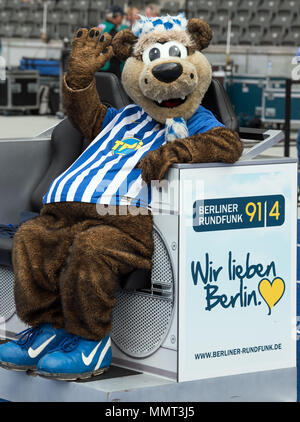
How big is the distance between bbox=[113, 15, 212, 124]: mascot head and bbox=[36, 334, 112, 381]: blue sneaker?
78 centimetres

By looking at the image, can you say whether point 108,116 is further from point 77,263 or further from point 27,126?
point 27,126

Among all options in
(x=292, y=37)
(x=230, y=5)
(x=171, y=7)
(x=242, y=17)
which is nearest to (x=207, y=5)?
(x=230, y=5)

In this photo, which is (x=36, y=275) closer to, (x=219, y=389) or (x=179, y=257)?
(x=179, y=257)

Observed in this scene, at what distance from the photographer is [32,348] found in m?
2.78

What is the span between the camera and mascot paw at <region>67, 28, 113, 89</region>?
10.0 feet

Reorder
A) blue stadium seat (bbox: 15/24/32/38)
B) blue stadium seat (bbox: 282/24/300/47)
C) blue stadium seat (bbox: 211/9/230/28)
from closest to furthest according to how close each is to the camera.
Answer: blue stadium seat (bbox: 282/24/300/47)
blue stadium seat (bbox: 211/9/230/28)
blue stadium seat (bbox: 15/24/32/38)

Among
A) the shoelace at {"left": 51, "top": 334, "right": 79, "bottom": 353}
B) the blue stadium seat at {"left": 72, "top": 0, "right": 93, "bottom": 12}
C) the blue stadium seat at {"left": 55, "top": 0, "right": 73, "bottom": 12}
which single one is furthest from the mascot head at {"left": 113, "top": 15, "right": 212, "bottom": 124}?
the blue stadium seat at {"left": 55, "top": 0, "right": 73, "bottom": 12}

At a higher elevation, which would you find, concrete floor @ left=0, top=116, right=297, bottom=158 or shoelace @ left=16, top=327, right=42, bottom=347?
shoelace @ left=16, top=327, right=42, bottom=347

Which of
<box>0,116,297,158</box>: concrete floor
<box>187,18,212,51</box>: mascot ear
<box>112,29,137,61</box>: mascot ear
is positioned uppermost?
<box>187,18,212,51</box>: mascot ear

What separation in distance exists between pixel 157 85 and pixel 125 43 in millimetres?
269

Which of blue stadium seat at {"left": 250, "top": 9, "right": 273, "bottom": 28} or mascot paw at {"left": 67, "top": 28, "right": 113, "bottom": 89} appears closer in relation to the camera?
mascot paw at {"left": 67, "top": 28, "right": 113, "bottom": 89}

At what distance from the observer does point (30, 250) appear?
279 cm

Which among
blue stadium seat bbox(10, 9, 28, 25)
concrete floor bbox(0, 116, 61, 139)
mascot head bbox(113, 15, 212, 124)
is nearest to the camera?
mascot head bbox(113, 15, 212, 124)

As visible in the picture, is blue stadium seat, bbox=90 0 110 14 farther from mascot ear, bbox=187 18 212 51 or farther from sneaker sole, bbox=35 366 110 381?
sneaker sole, bbox=35 366 110 381
